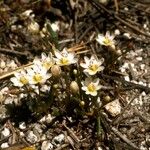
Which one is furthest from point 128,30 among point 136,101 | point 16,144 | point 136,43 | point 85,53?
point 16,144

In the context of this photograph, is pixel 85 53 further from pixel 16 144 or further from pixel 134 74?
pixel 16 144

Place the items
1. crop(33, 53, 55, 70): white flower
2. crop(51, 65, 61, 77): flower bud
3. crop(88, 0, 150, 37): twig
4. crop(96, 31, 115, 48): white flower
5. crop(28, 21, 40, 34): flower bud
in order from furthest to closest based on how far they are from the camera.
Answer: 1. crop(88, 0, 150, 37): twig
2. crop(28, 21, 40, 34): flower bud
3. crop(96, 31, 115, 48): white flower
4. crop(33, 53, 55, 70): white flower
5. crop(51, 65, 61, 77): flower bud

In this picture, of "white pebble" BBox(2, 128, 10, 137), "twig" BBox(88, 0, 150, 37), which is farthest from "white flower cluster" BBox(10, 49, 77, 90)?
"twig" BBox(88, 0, 150, 37)

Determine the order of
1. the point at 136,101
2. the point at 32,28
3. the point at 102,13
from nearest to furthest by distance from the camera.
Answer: the point at 136,101, the point at 32,28, the point at 102,13

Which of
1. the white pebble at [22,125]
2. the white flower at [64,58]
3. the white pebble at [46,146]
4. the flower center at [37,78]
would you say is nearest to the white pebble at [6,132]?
the white pebble at [22,125]

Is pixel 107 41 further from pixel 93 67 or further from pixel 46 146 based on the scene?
pixel 46 146

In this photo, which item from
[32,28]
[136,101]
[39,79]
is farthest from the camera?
[32,28]

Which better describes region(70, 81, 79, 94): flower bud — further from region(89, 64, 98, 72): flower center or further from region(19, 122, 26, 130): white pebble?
region(19, 122, 26, 130): white pebble

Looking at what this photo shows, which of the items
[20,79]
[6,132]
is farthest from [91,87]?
[6,132]
